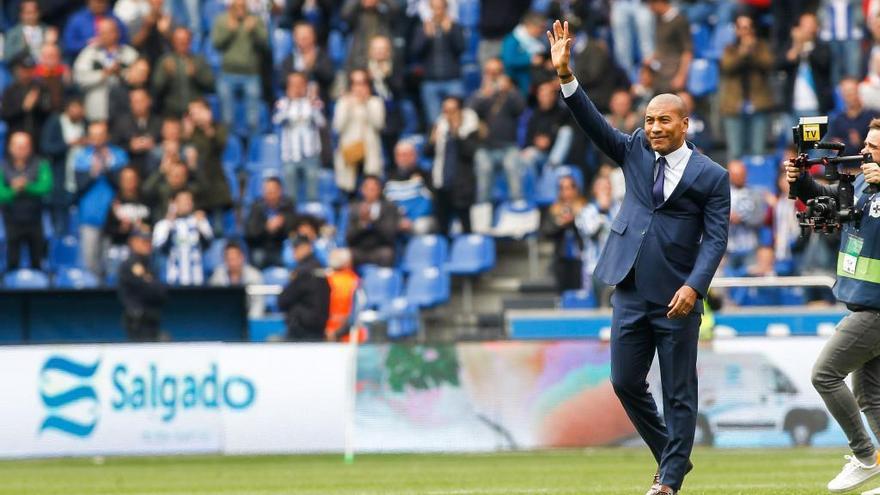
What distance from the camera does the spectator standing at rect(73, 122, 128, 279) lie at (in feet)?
75.1

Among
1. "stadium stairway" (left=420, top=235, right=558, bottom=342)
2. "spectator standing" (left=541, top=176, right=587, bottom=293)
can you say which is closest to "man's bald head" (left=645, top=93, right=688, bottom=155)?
"stadium stairway" (left=420, top=235, right=558, bottom=342)

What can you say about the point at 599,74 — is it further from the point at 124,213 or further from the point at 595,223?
the point at 124,213

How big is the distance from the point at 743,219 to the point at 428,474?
837 cm

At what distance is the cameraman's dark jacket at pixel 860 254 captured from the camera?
10078mm

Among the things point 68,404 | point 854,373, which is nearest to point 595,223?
point 68,404

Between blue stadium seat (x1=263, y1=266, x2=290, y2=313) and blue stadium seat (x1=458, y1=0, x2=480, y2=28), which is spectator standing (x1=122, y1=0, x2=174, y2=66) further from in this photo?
blue stadium seat (x1=458, y1=0, x2=480, y2=28)

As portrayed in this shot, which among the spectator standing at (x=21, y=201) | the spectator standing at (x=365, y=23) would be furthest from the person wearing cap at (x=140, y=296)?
the spectator standing at (x=365, y=23)

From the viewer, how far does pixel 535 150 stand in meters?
23.0

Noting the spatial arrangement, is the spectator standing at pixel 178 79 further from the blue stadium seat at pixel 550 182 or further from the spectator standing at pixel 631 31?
the spectator standing at pixel 631 31

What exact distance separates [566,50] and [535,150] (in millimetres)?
13758

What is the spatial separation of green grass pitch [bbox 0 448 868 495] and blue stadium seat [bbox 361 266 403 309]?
4156 mm

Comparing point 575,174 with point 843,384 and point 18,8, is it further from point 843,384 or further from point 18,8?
point 843,384

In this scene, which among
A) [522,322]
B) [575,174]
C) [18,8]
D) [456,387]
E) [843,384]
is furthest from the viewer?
[18,8]

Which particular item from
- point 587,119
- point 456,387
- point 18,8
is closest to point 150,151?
point 18,8
